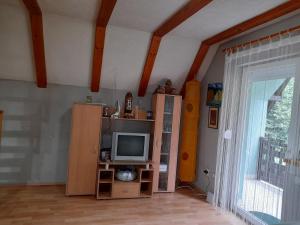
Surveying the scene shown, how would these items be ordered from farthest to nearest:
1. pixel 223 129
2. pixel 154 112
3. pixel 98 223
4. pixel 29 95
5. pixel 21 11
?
pixel 154 112, pixel 29 95, pixel 223 129, pixel 21 11, pixel 98 223

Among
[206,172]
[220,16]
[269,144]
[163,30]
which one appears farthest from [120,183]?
[220,16]

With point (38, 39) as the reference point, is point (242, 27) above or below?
above

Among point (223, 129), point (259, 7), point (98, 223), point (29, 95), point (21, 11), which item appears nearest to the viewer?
point (259, 7)

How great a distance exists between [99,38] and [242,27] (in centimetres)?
191

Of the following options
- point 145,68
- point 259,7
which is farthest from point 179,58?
point 259,7

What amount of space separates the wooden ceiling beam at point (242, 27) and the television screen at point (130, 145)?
135cm

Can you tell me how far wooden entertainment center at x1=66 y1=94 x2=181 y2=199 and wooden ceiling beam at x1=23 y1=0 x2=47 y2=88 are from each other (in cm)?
75

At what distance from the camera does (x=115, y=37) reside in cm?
359

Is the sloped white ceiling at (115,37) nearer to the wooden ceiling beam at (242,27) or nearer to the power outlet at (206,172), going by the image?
the wooden ceiling beam at (242,27)

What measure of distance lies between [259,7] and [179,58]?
164cm

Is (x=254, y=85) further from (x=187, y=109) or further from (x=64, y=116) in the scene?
(x=64, y=116)

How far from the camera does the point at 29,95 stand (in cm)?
397

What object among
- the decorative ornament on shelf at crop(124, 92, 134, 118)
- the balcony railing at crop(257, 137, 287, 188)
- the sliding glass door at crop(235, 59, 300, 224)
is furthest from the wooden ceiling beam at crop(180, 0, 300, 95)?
the balcony railing at crop(257, 137, 287, 188)

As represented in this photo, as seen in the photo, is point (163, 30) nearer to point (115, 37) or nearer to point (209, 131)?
point (115, 37)
